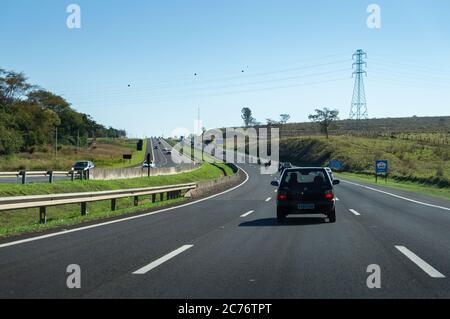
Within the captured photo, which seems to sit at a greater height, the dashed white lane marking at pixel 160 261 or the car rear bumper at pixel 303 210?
the car rear bumper at pixel 303 210

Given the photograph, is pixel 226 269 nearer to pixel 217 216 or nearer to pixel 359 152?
pixel 217 216

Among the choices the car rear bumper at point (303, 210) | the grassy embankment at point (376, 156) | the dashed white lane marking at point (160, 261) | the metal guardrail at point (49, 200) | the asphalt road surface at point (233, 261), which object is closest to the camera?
the asphalt road surface at point (233, 261)

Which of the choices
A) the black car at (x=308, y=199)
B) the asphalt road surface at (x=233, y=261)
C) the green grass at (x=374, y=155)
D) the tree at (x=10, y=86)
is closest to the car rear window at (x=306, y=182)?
the black car at (x=308, y=199)

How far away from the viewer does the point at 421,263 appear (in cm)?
872

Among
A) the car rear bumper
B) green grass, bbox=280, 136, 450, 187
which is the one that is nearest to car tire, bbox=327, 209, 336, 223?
the car rear bumper

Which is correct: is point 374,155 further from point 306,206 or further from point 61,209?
point 306,206

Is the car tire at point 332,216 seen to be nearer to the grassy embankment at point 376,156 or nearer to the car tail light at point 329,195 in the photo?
the car tail light at point 329,195

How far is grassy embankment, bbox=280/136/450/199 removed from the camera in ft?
183

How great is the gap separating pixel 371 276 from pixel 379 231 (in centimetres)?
611

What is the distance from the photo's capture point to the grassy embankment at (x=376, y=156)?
55.9m

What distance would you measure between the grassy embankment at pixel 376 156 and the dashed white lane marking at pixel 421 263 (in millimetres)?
34384

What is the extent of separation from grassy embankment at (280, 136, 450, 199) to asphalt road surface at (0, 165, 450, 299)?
32586mm

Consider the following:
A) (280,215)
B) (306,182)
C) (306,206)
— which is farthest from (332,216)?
(280,215)
